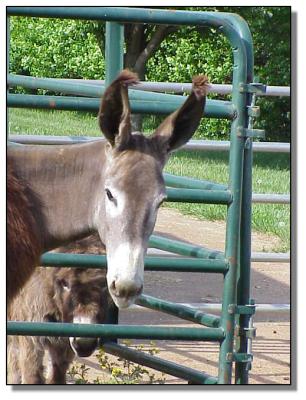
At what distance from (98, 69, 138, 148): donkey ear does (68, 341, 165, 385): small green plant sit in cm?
175

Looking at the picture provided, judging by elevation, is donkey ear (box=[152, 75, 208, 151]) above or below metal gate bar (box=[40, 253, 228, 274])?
above

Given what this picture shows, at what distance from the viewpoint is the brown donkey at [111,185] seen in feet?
11.6

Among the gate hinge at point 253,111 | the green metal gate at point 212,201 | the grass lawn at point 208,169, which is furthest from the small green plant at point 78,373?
the grass lawn at point 208,169

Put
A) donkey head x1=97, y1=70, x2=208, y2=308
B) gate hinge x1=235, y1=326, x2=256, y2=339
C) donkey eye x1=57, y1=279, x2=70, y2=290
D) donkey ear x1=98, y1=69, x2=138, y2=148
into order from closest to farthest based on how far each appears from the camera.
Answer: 1. donkey head x1=97, y1=70, x2=208, y2=308
2. donkey ear x1=98, y1=69, x2=138, y2=148
3. gate hinge x1=235, y1=326, x2=256, y2=339
4. donkey eye x1=57, y1=279, x2=70, y2=290

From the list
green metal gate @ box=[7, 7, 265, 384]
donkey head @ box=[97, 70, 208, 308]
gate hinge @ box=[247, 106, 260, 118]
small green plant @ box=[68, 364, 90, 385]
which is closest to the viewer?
donkey head @ box=[97, 70, 208, 308]

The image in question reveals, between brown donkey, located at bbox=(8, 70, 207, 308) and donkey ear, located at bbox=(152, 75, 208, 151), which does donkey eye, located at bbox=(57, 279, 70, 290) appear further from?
donkey ear, located at bbox=(152, 75, 208, 151)

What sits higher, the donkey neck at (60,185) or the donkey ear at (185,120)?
the donkey ear at (185,120)

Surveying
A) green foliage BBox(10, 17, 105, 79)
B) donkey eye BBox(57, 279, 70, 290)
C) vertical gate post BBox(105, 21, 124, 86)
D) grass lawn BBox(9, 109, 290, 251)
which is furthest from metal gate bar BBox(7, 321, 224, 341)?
green foliage BBox(10, 17, 105, 79)

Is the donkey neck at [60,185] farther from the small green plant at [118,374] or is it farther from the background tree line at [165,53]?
the background tree line at [165,53]

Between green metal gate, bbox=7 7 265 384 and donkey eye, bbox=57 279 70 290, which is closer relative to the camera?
green metal gate, bbox=7 7 265 384

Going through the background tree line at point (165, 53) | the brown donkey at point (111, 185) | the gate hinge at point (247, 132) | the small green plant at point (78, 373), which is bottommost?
the small green plant at point (78, 373)

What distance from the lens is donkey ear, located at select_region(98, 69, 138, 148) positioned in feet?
11.9

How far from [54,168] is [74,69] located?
46.7 feet

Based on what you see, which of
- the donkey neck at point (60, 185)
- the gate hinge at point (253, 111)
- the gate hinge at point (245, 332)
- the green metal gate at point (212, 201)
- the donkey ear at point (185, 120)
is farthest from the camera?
the gate hinge at point (245, 332)
